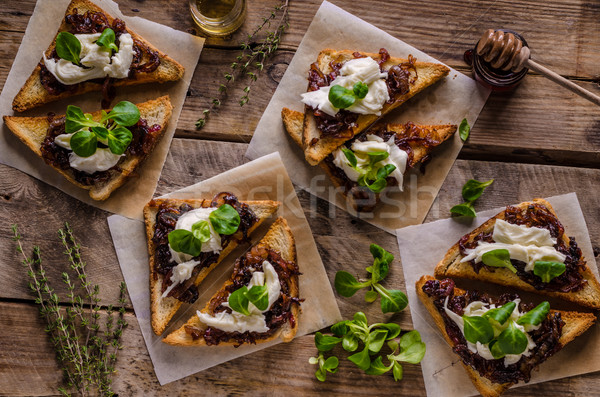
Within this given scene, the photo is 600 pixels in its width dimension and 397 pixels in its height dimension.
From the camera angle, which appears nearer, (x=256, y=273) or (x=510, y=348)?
(x=510, y=348)

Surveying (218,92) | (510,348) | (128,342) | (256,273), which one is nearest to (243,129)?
(218,92)

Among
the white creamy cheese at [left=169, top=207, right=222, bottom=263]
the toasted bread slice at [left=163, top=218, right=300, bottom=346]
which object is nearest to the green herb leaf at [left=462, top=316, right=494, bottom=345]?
the toasted bread slice at [left=163, top=218, right=300, bottom=346]

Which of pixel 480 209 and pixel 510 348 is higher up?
pixel 480 209

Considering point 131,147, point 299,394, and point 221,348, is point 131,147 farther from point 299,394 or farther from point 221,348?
point 299,394

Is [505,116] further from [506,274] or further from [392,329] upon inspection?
[392,329]

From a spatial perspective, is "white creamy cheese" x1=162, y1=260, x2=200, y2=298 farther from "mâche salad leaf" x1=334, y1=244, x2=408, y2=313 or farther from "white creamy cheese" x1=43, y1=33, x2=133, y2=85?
"white creamy cheese" x1=43, y1=33, x2=133, y2=85

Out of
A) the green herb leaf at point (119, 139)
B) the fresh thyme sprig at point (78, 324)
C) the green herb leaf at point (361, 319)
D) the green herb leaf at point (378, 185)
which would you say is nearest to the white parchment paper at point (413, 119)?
the green herb leaf at point (378, 185)

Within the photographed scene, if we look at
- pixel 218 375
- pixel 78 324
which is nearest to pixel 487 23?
pixel 218 375

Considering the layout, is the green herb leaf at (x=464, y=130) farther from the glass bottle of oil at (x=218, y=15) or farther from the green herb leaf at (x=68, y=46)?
the green herb leaf at (x=68, y=46)
